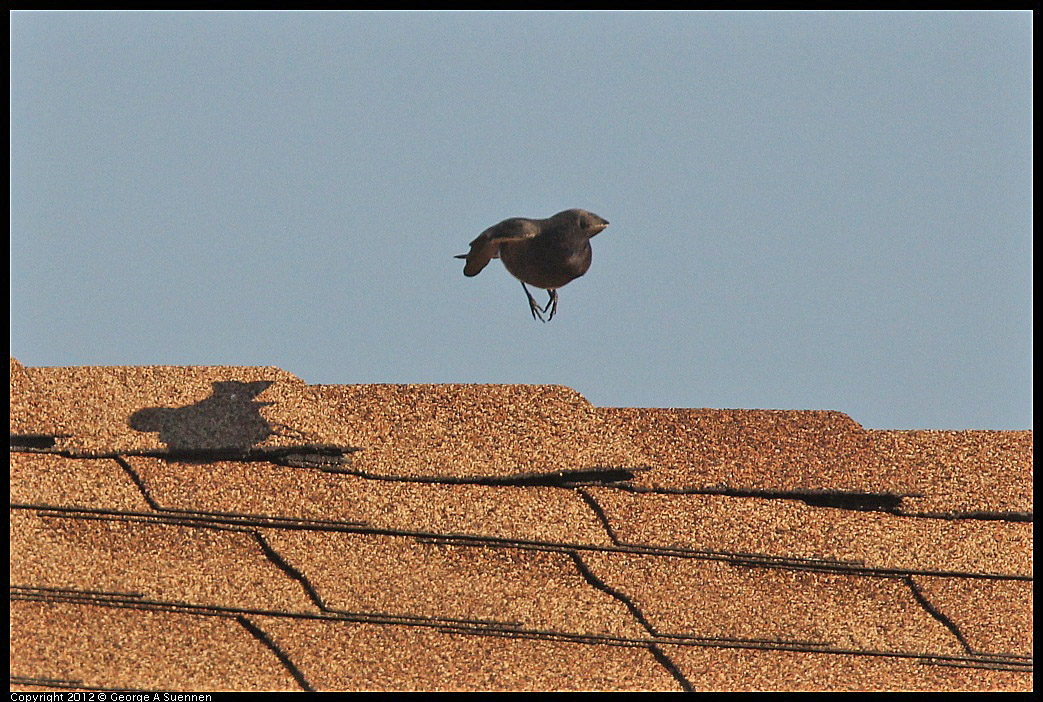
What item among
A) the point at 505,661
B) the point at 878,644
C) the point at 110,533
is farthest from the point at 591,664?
the point at 110,533

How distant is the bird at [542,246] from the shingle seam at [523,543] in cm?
151

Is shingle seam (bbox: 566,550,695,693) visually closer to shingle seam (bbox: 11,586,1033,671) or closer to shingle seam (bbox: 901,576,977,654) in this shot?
shingle seam (bbox: 11,586,1033,671)

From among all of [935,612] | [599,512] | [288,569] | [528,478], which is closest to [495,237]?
[528,478]

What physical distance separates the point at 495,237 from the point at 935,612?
3.06m

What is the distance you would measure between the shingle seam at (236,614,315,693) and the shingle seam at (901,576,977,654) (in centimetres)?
318

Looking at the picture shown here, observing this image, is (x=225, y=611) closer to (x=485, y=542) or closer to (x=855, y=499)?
(x=485, y=542)

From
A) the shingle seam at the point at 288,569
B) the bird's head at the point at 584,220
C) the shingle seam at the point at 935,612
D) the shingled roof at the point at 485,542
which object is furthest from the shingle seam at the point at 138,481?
the shingle seam at the point at 935,612

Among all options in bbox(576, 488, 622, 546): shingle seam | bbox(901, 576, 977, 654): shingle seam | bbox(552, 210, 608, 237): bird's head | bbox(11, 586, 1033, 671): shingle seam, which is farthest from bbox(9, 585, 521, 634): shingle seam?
bbox(552, 210, 608, 237): bird's head

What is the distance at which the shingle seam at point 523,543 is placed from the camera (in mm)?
7559

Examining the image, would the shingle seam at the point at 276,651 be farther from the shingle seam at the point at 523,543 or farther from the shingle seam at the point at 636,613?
the shingle seam at the point at 636,613

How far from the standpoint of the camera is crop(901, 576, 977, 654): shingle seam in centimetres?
755

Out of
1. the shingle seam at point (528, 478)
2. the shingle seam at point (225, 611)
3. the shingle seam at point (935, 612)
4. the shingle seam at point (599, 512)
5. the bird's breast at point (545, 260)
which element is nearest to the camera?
the shingle seam at point (225, 611)

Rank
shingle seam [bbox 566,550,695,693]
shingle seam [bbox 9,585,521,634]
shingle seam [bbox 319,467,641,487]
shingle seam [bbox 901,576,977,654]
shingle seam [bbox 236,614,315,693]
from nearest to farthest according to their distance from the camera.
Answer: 1. shingle seam [bbox 236,614,315,693]
2. shingle seam [bbox 9,585,521,634]
3. shingle seam [bbox 566,550,695,693]
4. shingle seam [bbox 901,576,977,654]
5. shingle seam [bbox 319,467,641,487]

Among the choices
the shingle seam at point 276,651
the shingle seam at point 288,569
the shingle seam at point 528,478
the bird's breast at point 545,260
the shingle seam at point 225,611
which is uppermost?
the bird's breast at point 545,260
